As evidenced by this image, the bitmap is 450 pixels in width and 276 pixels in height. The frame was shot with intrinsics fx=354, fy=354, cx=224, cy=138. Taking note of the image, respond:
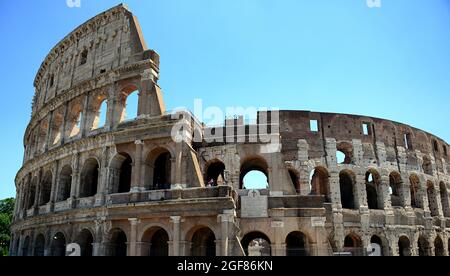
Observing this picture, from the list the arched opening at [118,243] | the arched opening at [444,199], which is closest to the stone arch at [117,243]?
the arched opening at [118,243]

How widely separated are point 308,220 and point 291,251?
1.61m

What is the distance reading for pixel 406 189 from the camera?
72.7ft

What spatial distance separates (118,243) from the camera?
1778 centimetres

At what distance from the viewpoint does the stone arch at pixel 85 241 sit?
58.3 feet

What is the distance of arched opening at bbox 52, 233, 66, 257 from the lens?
750 inches

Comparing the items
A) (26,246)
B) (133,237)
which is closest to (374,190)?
(133,237)

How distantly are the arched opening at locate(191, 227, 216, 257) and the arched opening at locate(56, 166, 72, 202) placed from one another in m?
8.29

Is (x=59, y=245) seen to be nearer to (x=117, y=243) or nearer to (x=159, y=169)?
(x=117, y=243)

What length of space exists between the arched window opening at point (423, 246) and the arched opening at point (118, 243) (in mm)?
17837

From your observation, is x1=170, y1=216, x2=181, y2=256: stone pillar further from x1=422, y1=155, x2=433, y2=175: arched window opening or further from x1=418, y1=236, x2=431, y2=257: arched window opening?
x1=422, y1=155, x2=433, y2=175: arched window opening

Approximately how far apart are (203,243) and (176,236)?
94.2 inches

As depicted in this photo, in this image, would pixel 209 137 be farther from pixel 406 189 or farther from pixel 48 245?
pixel 406 189

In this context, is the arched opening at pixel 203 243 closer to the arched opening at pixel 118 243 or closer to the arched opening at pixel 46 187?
the arched opening at pixel 118 243

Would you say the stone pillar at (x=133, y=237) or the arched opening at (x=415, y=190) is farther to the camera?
the arched opening at (x=415, y=190)
